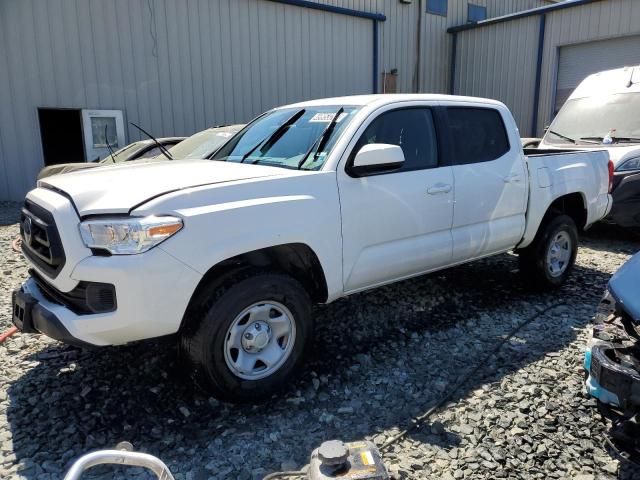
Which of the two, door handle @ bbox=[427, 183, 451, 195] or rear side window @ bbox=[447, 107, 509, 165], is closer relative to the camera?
door handle @ bbox=[427, 183, 451, 195]

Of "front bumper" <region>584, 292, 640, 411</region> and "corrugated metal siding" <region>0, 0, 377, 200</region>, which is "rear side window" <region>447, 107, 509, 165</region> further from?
"corrugated metal siding" <region>0, 0, 377, 200</region>

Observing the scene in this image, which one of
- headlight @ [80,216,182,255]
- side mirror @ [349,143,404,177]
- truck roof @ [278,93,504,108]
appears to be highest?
truck roof @ [278,93,504,108]

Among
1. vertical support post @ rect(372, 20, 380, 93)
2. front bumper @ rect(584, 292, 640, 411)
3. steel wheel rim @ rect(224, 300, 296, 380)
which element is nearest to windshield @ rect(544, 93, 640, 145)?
front bumper @ rect(584, 292, 640, 411)

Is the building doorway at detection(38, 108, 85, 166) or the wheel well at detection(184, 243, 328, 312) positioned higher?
the building doorway at detection(38, 108, 85, 166)

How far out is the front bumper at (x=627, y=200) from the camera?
6797 mm

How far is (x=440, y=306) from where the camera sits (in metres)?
4.83

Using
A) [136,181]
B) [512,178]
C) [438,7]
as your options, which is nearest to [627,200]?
[512,178]

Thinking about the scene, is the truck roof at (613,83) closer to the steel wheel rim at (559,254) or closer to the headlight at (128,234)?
the steel wheel rim at (559,254)

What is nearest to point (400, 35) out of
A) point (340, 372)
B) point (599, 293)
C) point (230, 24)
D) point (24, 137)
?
point (230, 24)

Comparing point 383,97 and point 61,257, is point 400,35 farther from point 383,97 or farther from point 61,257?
point 61,257

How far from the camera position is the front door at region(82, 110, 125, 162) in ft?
36.8

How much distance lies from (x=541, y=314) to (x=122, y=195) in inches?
145

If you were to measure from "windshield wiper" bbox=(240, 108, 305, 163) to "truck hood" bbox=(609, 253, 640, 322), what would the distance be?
8.33 feet

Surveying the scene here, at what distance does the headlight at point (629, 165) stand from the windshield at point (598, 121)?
52 centimetres
